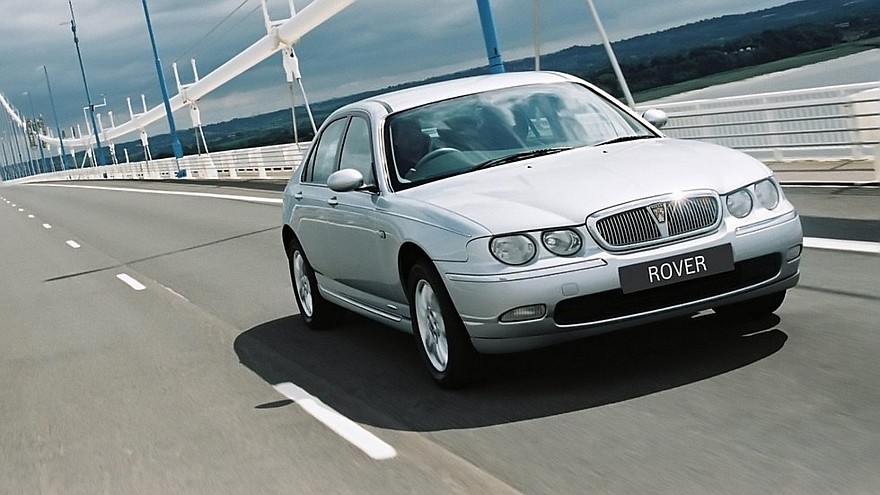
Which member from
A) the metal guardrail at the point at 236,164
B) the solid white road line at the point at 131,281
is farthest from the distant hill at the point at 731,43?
the solid white road line at the point at 131,281

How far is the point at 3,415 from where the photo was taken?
7133 millimetres

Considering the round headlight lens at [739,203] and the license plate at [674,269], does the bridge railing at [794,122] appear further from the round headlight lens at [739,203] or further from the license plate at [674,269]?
the license plate at [674,269]

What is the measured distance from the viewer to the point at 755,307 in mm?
6660

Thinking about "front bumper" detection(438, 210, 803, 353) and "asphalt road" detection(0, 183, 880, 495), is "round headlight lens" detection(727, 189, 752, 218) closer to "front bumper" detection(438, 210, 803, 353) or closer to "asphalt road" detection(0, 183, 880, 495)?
"front bumper" detection(438, 210, 803, 353)

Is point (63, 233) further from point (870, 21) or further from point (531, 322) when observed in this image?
point (870, 21)

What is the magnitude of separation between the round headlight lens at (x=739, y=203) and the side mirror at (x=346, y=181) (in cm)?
210

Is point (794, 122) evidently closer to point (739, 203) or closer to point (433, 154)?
point (433, 154)

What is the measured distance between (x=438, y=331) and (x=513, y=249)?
0.80 meters

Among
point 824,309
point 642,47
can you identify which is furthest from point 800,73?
point 642,47

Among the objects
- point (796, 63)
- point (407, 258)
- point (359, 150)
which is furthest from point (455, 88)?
point (796, 63)

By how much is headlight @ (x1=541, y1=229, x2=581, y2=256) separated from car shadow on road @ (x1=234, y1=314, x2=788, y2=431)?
2.27 feet

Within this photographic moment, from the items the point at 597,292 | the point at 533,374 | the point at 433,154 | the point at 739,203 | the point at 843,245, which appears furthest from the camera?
the point at 843,245

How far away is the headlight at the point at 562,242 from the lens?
554 centimetres

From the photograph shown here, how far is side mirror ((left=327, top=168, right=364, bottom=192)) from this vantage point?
22.6ft
